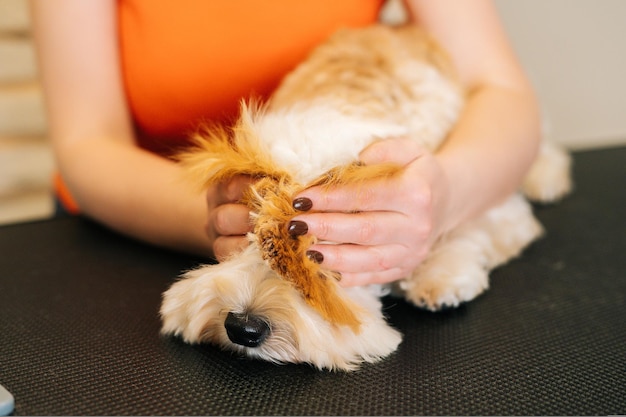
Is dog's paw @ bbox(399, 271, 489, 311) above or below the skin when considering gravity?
below

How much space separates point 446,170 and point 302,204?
12.7 inches

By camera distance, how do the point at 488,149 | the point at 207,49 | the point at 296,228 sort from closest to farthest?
the point at 296,228, the point at 488,149, the point at 207,49

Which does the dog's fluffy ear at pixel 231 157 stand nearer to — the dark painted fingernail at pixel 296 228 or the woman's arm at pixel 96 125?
the dark painted fingernail at pixel 296 228

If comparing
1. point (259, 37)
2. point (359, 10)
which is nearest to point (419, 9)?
point (359, 10)

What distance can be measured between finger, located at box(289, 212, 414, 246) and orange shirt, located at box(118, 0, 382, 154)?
51 cm

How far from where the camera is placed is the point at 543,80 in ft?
7.76

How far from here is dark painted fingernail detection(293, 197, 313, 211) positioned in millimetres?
738

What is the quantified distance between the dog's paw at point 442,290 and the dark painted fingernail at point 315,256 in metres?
0.24

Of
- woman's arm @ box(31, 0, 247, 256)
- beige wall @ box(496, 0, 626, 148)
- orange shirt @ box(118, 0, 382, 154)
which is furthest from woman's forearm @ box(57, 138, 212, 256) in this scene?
beige wall @ box(496, 0, 626, 148)

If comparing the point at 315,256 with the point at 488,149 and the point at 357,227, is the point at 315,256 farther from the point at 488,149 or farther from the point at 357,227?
the point at 488,149

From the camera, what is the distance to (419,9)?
4.61ft

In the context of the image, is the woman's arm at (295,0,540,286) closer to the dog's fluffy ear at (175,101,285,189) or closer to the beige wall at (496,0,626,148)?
the dog's fluffy ear at (175,101,285,189)

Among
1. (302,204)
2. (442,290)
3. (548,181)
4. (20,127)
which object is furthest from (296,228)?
(20,127)

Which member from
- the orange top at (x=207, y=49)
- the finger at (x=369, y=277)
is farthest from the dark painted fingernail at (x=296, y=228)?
the orange top at (x=207, y=49)
